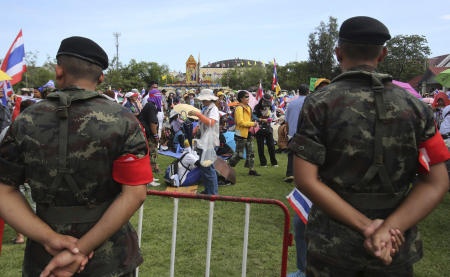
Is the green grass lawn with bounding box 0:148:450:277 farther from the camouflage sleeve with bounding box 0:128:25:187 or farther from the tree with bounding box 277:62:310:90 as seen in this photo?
the tree with bounding box 277:62:310:90

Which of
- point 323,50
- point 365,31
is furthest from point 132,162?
point 323,50

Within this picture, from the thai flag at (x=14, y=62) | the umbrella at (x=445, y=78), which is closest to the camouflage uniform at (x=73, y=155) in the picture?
the thai flag at (x=14, y=62)

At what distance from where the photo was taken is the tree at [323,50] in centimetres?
7100

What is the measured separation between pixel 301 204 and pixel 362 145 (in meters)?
1.54

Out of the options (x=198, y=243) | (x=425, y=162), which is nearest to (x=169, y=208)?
(x=198, y=243)

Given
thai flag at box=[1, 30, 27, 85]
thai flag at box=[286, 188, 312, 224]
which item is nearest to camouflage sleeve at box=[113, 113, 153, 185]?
thai flag at box=[286, 188, 312, 224]

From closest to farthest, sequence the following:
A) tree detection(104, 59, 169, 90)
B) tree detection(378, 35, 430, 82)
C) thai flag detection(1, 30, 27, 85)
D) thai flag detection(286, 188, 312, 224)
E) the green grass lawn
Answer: thai flag detection(286, 188, 312, 224) < the green grass lawn < thai flag detection(1, 30, 27, 85) < tree detection(378, 35, 430, 82) < tree detection(104, 59, 169, 90)

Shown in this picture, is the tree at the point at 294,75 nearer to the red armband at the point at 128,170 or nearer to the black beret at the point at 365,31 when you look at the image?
the black beret at the point at 365,31

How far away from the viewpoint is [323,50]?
71750 millimetres

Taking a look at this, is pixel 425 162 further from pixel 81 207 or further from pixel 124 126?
pixel 81 207

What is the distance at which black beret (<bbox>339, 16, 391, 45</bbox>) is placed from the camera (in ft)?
5.86

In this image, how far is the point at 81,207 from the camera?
1.81 meters

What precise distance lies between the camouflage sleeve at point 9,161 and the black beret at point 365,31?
165 centimetres

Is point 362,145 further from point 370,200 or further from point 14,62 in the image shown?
point 14,62
